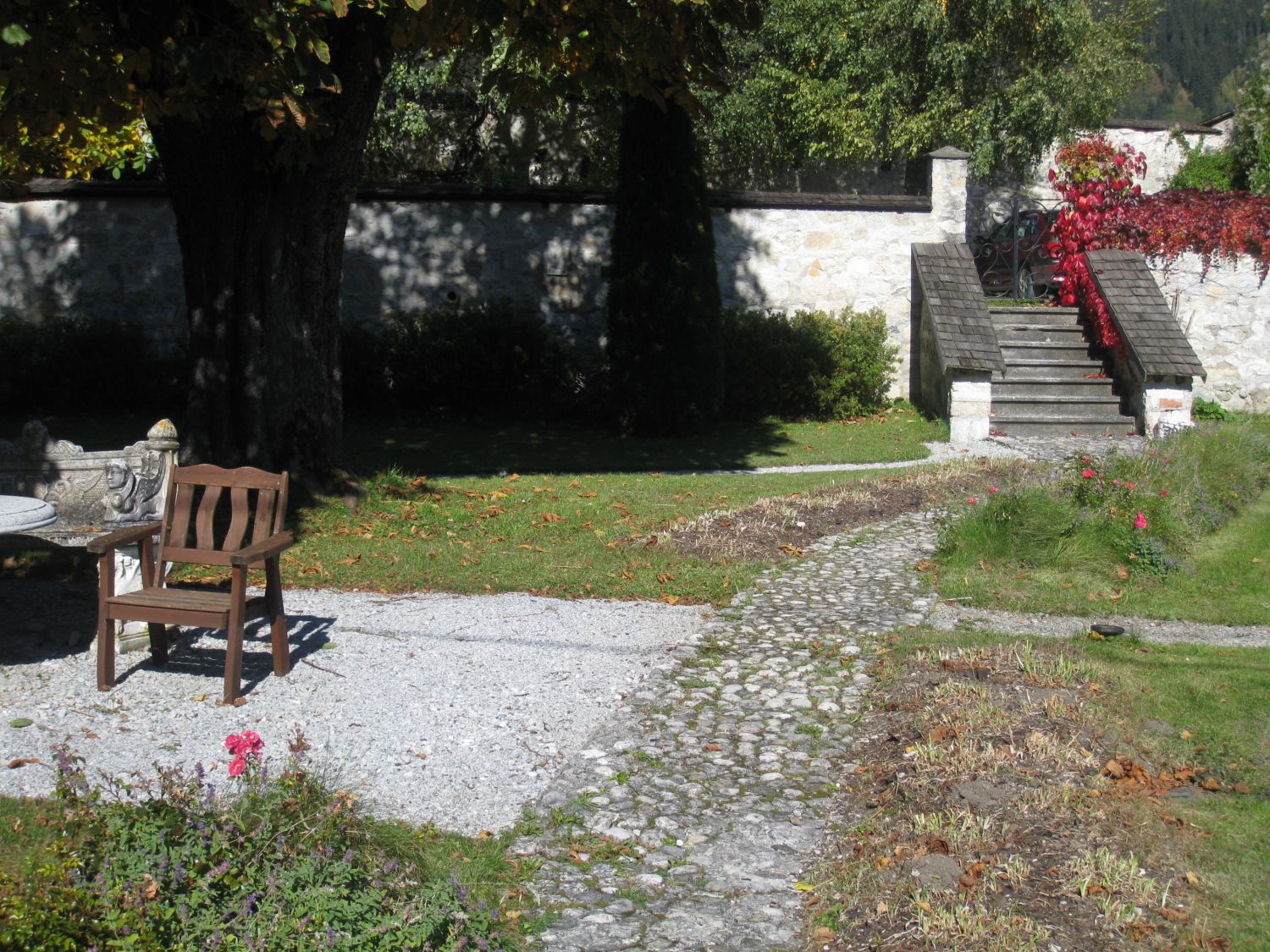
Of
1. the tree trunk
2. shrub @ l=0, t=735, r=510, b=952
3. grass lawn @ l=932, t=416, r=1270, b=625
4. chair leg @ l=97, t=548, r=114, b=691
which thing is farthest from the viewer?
the tree trunk

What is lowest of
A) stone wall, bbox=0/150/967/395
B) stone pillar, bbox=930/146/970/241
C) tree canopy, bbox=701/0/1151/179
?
stone wall, bbox=0/150/967/395

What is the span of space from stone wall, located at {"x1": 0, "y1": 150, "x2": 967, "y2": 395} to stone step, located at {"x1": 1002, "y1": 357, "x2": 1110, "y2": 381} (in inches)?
70.0

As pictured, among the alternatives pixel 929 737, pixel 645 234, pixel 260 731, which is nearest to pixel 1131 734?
pixel 929 737

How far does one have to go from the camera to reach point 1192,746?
4.66 meters

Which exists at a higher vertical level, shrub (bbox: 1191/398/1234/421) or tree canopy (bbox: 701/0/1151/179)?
tree canopy (bbox: 701/0/1151/179)

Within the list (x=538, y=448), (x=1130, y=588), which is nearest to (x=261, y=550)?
(x=1130, y=588)

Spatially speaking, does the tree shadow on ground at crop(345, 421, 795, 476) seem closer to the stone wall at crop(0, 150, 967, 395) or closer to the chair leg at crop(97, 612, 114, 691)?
the stone wall at crop(0, 150, 967, 395)

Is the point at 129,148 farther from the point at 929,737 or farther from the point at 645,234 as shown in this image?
the point at 929,737

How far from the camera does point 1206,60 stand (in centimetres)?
9394

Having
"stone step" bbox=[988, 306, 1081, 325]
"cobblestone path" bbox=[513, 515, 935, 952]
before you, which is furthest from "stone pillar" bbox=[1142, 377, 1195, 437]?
"cobblestone path" bbox=[513, 515, 935, 952]

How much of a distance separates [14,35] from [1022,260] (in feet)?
46.6

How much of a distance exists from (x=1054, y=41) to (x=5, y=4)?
1809 centimetres

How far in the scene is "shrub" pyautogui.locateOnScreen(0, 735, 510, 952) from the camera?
2.86 meters

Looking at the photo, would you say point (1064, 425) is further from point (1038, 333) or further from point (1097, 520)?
point (1097, 520)
